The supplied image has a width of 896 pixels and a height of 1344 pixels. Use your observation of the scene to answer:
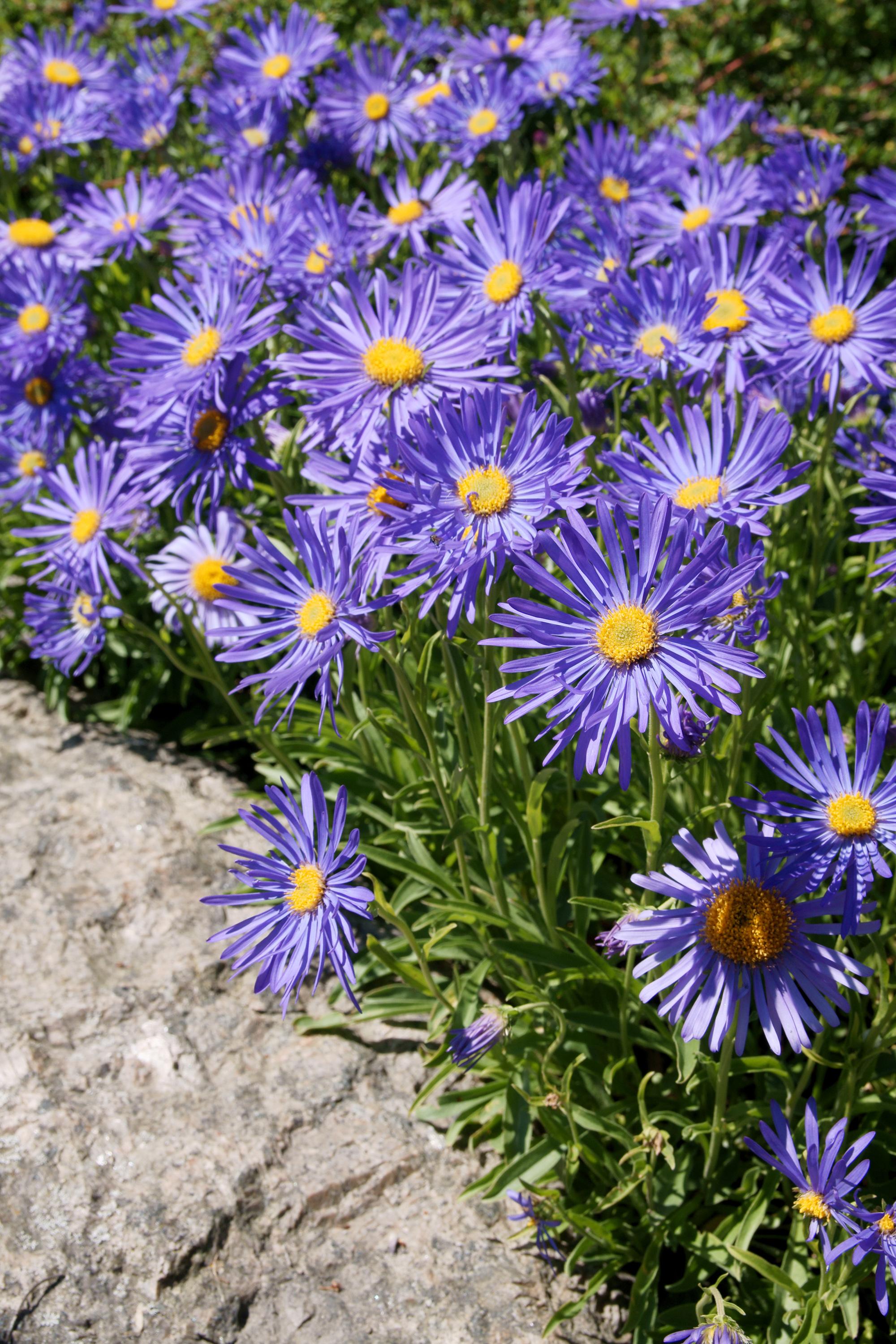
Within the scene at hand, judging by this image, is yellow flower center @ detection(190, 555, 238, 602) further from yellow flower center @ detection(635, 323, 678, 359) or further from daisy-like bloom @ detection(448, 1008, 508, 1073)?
daisy-like bloom @ detection(448, 1008, 508, 1073)

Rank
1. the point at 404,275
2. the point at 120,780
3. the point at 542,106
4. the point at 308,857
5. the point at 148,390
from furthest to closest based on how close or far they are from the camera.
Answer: the point at 542,106, the point at 120,780, the point at 148,390, the point at 404,275, the point at 308,857

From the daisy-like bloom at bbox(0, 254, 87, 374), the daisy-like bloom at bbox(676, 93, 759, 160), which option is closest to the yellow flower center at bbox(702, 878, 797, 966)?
the daisy-like bloom at bbox(0, 254, 87, 374)

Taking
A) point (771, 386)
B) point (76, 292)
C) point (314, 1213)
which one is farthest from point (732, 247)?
point (314, 1213)

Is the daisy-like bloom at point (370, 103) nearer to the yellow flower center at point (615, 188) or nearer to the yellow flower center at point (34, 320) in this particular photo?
the yellow flower center at point (615, 188)

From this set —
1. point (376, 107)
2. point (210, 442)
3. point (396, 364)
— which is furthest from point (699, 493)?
point (376, 107)

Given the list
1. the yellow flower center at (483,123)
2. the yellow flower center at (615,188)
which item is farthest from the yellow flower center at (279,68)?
the yellow flower center at (615,188)

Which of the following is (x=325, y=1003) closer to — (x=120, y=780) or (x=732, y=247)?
(x=120, y=780)
